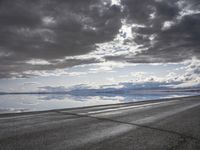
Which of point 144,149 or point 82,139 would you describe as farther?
point 82,139

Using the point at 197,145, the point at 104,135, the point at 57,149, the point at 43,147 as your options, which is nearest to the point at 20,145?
the point at 43,147

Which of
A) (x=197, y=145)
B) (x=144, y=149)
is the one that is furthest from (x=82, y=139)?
(x=197, y=145)

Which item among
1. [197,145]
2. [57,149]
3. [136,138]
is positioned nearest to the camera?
[57,149]

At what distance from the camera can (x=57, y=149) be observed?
5539mm

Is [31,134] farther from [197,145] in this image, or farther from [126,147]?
[197,145]

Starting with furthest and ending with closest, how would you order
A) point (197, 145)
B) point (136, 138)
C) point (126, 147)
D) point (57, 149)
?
point (136, 138), point (197, 145), point (126, 147), point (57, 149)

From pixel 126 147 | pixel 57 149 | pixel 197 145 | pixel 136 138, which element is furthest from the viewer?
pixel 136 138

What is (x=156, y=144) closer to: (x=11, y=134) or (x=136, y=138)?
(x=136, y=138)

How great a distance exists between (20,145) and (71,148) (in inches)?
51.7

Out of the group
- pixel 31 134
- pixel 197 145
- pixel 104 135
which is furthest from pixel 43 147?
pixel 197 145

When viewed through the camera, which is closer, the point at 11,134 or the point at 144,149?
the point at 144,149

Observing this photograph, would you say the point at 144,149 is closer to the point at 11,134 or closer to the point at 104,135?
the point at 104,135

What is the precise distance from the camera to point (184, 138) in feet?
24.2

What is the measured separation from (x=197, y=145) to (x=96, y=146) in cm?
278
